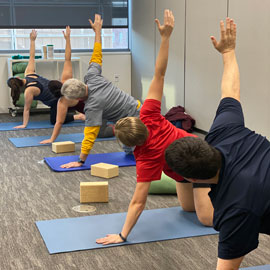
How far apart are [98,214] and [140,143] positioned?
0.89 meters

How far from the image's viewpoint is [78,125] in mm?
6406

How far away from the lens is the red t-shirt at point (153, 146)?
2477mm

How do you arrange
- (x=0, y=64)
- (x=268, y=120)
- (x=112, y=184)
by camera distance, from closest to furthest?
1. (x=112, y=184)
2. (x=268, y=120)
3. (x=0, y=64)

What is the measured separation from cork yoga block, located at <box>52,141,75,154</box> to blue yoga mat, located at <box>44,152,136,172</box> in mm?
270

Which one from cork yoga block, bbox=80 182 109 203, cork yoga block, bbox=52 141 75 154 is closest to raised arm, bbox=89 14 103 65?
cork yoga block, bbox=52 141 75 154

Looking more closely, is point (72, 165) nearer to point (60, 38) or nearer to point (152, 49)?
point (152, 49)

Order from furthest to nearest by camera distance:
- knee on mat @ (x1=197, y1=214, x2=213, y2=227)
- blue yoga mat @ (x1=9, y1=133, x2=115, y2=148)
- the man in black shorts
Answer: blue yoga mat @ (x1=9, y1=133, x2=115, y2=148) → knee on mat @ (x1=197, y1=214, x2=213, y2=227) → the man in black shorts

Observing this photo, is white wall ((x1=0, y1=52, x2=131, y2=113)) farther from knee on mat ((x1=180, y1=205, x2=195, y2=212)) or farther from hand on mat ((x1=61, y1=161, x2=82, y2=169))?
knee on mat ((x1=180, y1=205, x2=195, y2=212))

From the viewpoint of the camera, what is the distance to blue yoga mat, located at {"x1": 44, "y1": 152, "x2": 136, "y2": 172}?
4.12 m

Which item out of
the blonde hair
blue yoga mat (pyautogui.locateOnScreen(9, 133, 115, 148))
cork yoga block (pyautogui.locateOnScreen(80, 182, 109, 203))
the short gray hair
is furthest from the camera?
blue yoga mat (pyautogui.locateOnScreen(9, 133, 115, 148))

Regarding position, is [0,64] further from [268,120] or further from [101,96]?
[268,120]

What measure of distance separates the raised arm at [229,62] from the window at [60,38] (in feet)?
21.2

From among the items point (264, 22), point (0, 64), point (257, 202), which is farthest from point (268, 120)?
point (0, 64)

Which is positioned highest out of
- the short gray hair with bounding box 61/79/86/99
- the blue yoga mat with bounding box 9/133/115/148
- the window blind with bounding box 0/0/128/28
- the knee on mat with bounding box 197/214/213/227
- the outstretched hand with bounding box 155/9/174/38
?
the window blind with bounding box 0/0/128/28
